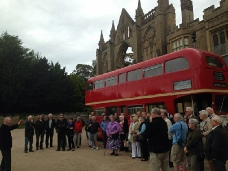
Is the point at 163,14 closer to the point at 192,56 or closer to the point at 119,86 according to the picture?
the point at 119,86

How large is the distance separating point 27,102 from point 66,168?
110 feet

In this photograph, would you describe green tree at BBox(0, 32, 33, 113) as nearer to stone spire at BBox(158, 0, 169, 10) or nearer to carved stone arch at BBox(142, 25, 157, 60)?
carved stone arch at BBox(142, 25, 157, 60)

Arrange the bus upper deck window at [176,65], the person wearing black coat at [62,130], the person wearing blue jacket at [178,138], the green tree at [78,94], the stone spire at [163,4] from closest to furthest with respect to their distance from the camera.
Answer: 1. the person wearing blue jacket at [178,138]
2. the bus upper deck window at [176,65]
3. the person wearing black coat at [62,130]
4. the stone spire at [163,4]
5. the green tree at [78,94]

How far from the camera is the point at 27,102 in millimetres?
40000

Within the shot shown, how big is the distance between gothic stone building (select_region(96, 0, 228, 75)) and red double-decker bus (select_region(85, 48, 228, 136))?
10.1m

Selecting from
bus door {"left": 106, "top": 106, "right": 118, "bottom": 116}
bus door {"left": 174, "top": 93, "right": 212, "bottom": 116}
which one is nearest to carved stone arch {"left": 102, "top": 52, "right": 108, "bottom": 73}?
bus door {"left": 106, "top": 106, "right": 118, "bottom": 116}

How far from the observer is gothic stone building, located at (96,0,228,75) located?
67.8ft

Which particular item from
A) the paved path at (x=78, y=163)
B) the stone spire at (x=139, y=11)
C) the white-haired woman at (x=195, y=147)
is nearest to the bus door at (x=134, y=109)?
the paved path at (x=78, y=163)

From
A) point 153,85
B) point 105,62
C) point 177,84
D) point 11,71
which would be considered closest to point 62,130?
point 153,85

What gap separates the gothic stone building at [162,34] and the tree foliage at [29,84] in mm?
8462

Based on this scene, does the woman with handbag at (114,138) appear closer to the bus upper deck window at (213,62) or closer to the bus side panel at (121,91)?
the bus side panel at (121,91)

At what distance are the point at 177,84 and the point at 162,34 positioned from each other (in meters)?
18.2

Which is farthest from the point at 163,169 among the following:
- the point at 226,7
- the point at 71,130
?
the point at 226,7

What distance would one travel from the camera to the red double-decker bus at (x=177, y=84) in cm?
1036
